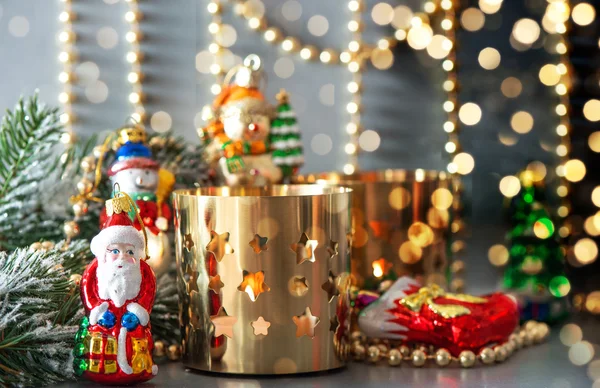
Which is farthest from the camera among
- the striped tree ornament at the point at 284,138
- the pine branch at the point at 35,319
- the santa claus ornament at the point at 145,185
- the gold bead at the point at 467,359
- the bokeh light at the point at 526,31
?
the bokeh light at the point at 526,31

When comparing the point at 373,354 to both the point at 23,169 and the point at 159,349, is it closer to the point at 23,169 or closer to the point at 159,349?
the point at 159,349

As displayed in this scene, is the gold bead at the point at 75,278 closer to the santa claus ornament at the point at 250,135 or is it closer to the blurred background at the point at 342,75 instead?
the santa claus ornament at the point at 250,135

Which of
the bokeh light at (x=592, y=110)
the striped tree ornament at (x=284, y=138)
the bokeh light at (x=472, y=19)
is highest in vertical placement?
the bokeh light at (x=472, y=19)

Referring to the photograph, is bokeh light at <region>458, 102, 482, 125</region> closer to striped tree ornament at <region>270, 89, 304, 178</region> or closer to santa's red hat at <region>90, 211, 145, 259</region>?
striped tree ornament at <region>270, 89, 304, 178</region>

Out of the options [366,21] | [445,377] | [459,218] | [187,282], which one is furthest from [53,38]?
[445,377]

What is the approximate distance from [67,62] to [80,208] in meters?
0.36

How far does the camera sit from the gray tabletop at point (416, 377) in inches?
33.8

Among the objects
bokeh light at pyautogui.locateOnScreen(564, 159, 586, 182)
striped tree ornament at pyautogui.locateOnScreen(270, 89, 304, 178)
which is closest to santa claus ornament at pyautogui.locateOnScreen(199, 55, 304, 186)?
striped tree ornament at pyautogui.locateOnScreen(270, 89, 304, 178)

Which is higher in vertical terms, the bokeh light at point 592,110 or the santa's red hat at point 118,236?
the bokeh light at point 592,110

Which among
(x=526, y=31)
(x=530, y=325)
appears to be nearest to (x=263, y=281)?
(x=530, y=325)

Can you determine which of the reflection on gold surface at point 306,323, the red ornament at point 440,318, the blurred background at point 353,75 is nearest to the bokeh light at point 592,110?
the blurred background at point 353,75

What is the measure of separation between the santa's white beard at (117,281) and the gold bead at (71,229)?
233 millimetres

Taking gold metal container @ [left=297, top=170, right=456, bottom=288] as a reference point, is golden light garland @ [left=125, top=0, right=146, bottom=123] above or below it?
above

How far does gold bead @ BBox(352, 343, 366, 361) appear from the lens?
954 mm
